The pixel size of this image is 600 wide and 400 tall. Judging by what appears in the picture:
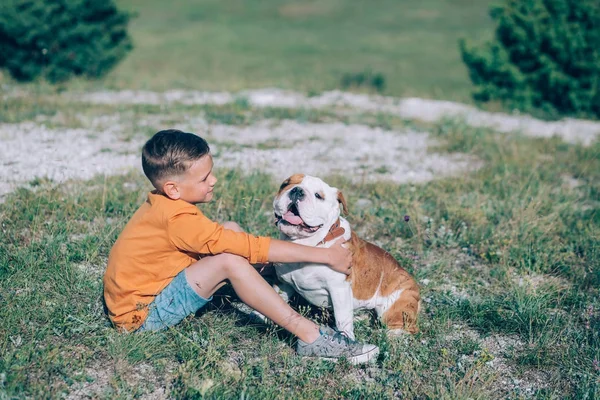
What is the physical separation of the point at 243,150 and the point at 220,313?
408cm

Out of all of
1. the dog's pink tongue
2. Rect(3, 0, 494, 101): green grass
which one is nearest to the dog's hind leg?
the dog's pink tongue

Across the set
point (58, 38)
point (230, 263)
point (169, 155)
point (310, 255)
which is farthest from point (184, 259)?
point (58, 38)

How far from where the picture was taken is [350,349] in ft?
12.7

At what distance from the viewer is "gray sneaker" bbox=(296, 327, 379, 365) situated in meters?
3.86

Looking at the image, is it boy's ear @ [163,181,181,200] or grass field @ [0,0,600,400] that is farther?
boy's ear @ [163,181,181,200]

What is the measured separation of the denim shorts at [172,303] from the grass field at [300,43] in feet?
30.3

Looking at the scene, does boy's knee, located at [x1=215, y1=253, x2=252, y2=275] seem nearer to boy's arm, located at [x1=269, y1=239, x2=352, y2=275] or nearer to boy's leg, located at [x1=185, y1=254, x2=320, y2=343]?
boy's leg, located at [x1=185, y1=254, x2=320, y2=343]

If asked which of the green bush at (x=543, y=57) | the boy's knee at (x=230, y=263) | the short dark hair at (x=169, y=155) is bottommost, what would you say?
the green bush at (x=543, y=57)

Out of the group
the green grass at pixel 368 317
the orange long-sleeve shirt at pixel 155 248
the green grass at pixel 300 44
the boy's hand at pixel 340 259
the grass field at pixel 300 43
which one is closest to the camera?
the green grass at pixel 368 317

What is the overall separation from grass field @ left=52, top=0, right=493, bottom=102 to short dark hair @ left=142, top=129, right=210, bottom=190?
29.7 feet

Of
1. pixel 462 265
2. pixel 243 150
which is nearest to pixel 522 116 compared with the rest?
pixel 243 150

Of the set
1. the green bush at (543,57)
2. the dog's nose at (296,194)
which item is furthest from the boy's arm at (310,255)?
the green bush at (543,57)

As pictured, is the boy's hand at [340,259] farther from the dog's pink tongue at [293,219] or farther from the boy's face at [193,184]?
the boy's face at [193,184]

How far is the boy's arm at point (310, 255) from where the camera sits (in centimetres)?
381
